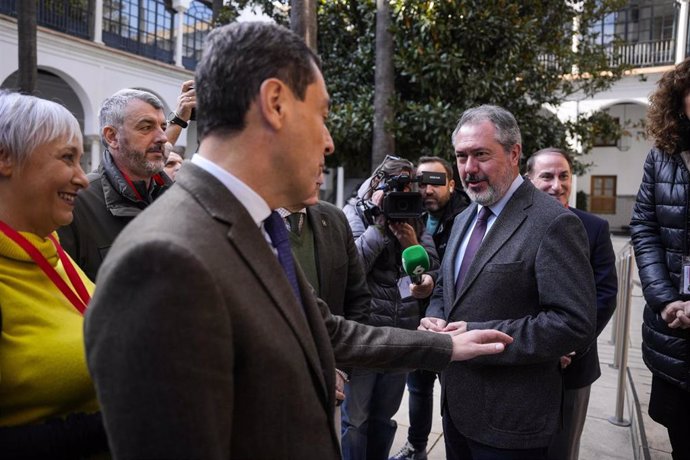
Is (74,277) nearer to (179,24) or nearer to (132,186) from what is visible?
(132,186)

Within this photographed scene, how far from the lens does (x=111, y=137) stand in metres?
2.56

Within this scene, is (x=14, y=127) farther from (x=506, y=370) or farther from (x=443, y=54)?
(x=443, y=54)

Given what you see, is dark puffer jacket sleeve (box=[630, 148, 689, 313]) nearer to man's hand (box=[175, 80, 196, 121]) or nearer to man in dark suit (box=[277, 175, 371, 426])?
man in dark suit (box=[277, 175, 371, 426])

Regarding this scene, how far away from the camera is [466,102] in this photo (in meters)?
7.47

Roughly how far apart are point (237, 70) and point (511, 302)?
55.7 inches

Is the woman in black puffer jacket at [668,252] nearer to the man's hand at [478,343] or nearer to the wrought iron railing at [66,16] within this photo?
the man's hand at [478,343]

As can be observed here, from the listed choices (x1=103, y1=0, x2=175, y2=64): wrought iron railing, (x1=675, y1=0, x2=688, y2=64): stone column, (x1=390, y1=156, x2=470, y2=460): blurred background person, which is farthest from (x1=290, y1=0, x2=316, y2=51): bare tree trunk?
(x1=675, y1=0, x2=688, y2=64): stone column

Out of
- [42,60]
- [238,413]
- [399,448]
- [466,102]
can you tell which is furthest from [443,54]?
[42,60]

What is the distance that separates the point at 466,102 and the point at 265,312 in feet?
22.8

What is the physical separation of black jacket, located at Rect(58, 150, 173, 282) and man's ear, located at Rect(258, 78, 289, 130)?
1363 mm

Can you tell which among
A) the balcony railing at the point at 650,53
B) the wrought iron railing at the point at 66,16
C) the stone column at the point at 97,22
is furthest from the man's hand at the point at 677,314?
the balcony railing at the point at 650,53

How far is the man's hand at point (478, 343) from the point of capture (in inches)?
69.2

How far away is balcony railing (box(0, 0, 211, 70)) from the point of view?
1349 cm

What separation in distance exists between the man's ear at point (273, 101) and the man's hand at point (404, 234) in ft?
6.21
